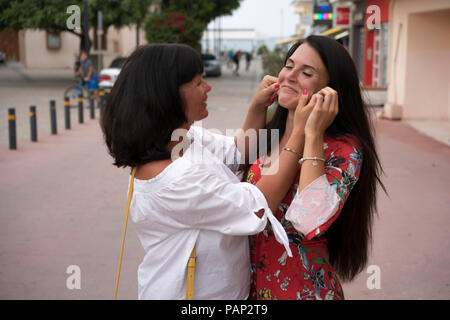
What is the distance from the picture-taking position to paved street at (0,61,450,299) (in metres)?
4.07

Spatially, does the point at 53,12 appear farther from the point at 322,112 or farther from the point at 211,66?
the point at 322,112

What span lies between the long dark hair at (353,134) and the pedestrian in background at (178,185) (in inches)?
10.0

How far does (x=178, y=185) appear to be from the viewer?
5.37 feet

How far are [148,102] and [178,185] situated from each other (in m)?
0.29

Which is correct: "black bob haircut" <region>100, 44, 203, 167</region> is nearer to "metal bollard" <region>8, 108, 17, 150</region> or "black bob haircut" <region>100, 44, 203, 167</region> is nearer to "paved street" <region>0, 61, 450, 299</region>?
"paved street" <region>0, 61, 450, 299</region>

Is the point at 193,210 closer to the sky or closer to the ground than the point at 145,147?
closer to the ground

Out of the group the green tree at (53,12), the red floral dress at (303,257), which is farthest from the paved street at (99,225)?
the green tree at (53,12)

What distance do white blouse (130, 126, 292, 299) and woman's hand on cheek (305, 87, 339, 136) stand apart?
27 centimetres

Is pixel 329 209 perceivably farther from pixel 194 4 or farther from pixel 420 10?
pixel 194 4

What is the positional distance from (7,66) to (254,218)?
36260mm

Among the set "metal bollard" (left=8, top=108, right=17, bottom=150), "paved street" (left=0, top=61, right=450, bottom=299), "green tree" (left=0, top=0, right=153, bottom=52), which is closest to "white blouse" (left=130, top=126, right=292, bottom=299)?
"paved street" (left=0, top=61, right=450, bottom=299)

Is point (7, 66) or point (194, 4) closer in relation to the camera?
point (194, 4)

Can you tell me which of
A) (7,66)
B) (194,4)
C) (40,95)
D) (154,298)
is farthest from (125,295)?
(7,66)

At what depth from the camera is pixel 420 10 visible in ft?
42.1
